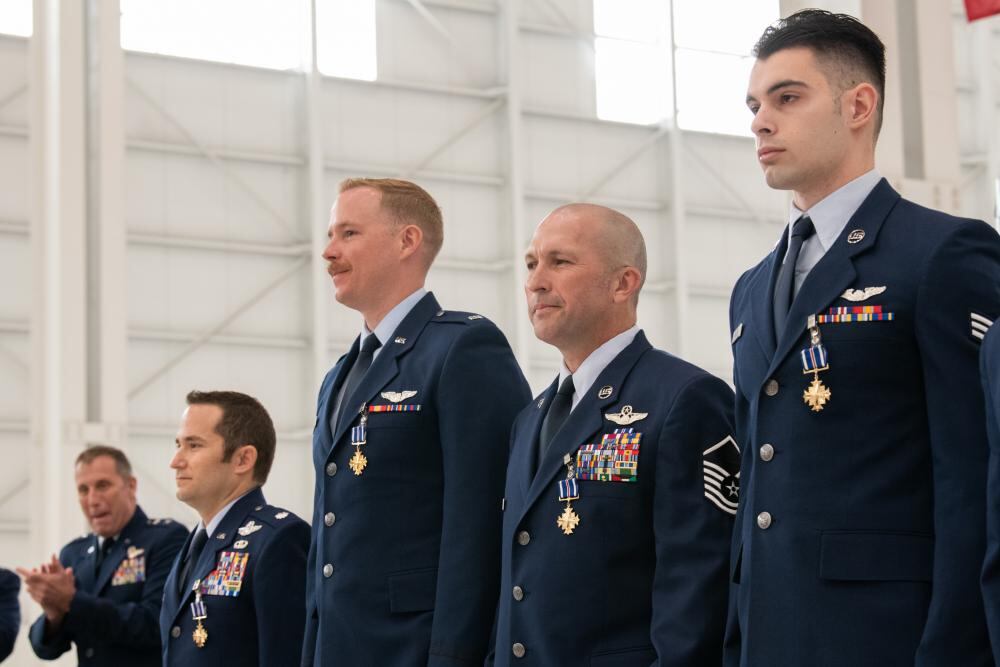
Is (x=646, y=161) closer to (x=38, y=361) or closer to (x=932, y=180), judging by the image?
(x=38, y=361)

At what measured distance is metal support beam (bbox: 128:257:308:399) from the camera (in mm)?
13938

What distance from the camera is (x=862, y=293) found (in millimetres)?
2596

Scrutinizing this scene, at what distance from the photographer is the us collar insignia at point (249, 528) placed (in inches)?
185

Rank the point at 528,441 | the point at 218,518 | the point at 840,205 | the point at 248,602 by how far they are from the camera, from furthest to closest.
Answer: the point at 218,518 → the point at 248,602 → the point at 528,441 → the point at 840,205

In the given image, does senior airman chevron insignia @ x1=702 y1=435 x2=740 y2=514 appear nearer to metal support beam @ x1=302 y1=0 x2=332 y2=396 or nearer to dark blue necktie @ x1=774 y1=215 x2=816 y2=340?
dark blue necktie @ x1=774 y1=215 x2=816 y2=340

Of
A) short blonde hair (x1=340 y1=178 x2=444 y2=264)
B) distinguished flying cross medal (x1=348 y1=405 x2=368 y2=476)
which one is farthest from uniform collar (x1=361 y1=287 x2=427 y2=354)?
distinguished flying cross medal (x1=348 y1=405 x2=368 y2=476)

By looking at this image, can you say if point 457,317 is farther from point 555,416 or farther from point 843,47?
point 843,47

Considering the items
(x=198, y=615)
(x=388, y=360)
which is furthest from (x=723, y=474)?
(x=198, y=615)

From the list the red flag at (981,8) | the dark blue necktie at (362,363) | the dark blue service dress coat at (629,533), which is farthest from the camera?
the red flag at (981,8)

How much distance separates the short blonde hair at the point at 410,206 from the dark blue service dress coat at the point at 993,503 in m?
2.11

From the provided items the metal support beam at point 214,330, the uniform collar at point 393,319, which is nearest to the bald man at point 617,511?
the uniform collar at point 393,319

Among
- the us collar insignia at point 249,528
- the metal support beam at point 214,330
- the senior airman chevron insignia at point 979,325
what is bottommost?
the us collar insignia at point 249,528

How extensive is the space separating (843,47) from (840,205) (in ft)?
1.02

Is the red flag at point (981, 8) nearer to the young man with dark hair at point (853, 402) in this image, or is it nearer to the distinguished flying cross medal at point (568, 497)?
the young man with dark hair at point (853, 402)
